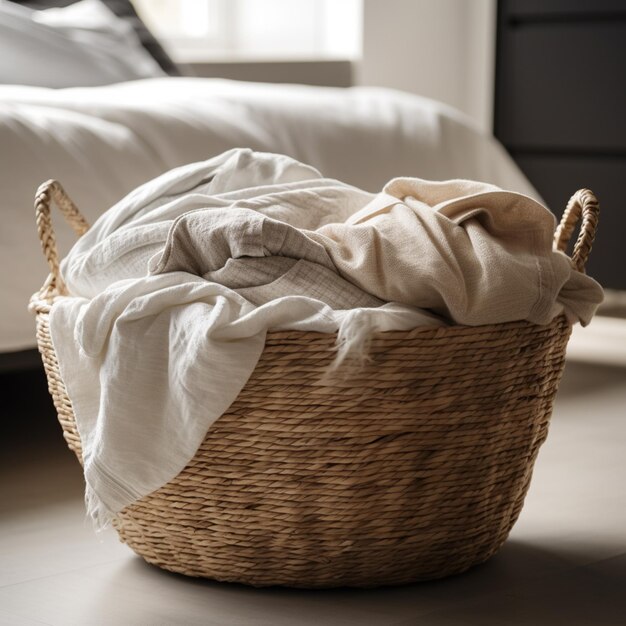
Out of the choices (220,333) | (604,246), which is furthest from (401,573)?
(604,246)

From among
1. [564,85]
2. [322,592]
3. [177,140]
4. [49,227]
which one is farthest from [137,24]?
[322,592]

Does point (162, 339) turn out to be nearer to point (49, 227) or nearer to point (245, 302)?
point (245, 302)

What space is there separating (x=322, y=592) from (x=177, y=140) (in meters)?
1.01

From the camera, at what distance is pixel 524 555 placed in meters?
1.43

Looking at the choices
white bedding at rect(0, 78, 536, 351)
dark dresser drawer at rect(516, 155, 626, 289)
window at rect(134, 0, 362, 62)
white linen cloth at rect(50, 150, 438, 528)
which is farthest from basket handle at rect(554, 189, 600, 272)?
window at rect(134, 0, 362, 62)

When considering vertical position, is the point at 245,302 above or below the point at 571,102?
above

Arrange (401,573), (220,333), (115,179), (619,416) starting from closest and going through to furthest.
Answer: (220,333)
(401,573)
(115,179)
(619,416)

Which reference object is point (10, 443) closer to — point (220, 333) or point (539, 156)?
point (220, 333)

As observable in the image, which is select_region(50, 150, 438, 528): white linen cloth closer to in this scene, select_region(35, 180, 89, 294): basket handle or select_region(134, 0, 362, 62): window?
select_region(35, 180, 89, 294): basket handle

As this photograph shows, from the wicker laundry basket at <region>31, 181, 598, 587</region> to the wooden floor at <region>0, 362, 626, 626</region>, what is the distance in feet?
0.12

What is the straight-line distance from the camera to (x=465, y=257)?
1.25 metres

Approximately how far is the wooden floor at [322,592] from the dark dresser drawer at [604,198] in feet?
5.21

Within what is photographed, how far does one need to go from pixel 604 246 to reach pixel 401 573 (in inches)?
89.6

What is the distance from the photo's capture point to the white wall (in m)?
3.73
